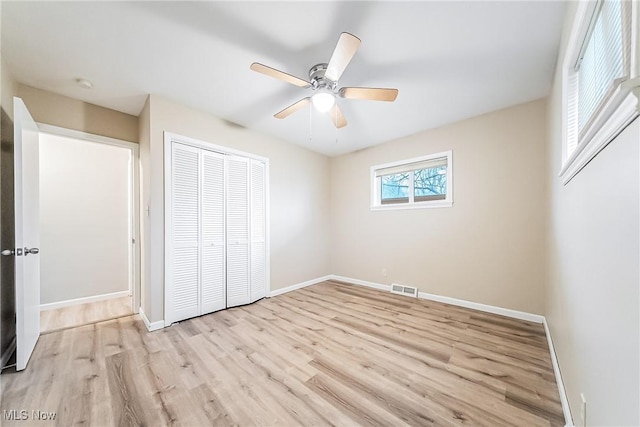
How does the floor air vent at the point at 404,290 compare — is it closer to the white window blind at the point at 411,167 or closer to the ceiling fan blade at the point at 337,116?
the white window blind at the point at 411,167

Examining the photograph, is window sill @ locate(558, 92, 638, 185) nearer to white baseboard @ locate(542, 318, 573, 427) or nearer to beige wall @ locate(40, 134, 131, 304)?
white baseboard @ locate(542, 318, 573, 427)

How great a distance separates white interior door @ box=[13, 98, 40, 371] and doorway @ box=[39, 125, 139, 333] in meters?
0.81

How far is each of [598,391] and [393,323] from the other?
1.83 meters

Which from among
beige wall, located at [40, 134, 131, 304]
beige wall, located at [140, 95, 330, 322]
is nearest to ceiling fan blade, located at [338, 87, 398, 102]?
beige wall, located at [140, 95, 330, 322]

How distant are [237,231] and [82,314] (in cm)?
213

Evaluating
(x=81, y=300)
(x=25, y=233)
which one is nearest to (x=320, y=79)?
(x=25, y=233)

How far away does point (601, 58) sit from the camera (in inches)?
41.8

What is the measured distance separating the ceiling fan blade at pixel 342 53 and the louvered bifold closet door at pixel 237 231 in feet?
6.40

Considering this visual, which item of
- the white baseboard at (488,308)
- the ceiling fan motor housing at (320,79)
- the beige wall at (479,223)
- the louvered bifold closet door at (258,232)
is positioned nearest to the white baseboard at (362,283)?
the beige wall at (479,223)

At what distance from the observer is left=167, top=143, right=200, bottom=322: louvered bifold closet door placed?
2.65 metres

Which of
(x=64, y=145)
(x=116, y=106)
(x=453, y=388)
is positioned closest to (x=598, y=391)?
(x=453, y=388)

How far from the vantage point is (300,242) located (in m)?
4.18

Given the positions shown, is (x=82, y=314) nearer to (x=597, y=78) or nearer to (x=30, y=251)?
(x=30, y=251)

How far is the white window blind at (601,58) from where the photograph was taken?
72cm
